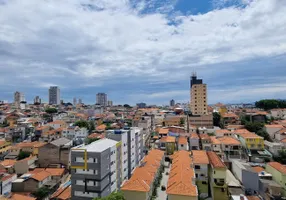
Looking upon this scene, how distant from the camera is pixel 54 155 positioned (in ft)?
109

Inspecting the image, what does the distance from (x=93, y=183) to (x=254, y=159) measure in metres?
26.3

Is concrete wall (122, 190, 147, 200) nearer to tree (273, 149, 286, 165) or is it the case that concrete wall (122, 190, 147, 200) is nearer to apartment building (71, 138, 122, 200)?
apartment building (71, 138, 122, 200)

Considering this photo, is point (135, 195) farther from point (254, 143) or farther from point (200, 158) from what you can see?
point (254, 143)

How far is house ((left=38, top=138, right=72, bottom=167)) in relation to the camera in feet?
108

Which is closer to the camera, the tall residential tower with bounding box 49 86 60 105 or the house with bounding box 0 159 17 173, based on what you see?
the house with bounding box 0 159 17 173

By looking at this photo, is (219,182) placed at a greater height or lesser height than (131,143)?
lesser

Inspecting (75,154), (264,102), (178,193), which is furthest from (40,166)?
(264,102)

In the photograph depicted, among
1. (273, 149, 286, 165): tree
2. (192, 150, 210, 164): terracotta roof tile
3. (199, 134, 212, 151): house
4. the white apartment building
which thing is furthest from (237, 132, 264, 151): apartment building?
the white apartment building

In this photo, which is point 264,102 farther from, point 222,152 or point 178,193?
point 178,193

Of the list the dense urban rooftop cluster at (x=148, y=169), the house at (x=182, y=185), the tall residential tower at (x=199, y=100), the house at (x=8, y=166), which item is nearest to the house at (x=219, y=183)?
the dense urban rooftop cluster at (x=148, y=169)

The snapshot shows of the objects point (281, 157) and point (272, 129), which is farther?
point (272, 129)

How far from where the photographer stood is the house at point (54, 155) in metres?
32.9

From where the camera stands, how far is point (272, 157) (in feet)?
106

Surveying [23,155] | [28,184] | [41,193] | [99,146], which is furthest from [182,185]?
[23,155]
